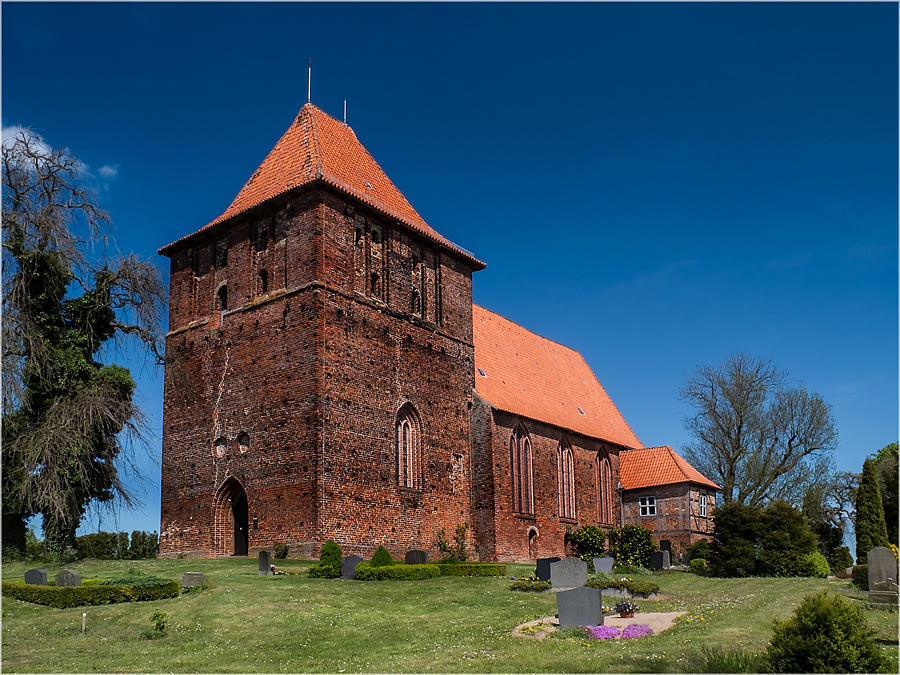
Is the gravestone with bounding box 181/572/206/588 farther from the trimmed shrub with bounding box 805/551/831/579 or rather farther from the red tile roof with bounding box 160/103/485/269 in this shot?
the trimmed shrub with bounding box 805/551/831/579

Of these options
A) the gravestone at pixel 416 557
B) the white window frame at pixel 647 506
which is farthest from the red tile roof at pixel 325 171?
the white window frame at pixel 647 506

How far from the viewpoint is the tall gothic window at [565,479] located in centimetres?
3688

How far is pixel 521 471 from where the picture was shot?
34.4 meters

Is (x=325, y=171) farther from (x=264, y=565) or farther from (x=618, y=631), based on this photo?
(x=618, y=631)

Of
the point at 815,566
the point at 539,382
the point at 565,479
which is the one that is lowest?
the point at 815,566

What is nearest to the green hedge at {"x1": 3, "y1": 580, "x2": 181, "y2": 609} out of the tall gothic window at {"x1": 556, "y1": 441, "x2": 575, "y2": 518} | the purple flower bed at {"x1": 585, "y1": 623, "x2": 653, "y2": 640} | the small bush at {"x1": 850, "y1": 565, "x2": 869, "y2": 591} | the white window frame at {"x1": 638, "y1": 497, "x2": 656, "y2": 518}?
the purple flower bed at {"x1": 585, "y1": 623, "x2": 653, "y2": 640}

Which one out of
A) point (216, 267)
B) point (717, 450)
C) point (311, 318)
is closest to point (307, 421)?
point (311, 318)

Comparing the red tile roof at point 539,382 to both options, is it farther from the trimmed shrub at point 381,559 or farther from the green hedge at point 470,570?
the trimmed shrub at point 381,559

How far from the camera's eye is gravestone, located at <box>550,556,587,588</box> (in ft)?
70.3

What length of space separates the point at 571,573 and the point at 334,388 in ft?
32.1

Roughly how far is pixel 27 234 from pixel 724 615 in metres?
21.1

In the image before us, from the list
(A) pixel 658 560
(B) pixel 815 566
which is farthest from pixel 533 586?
(B) pixel 815 566

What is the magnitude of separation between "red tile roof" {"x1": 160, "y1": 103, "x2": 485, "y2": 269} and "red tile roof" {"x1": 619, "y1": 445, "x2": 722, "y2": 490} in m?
14.1

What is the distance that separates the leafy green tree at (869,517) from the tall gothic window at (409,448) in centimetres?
1935
